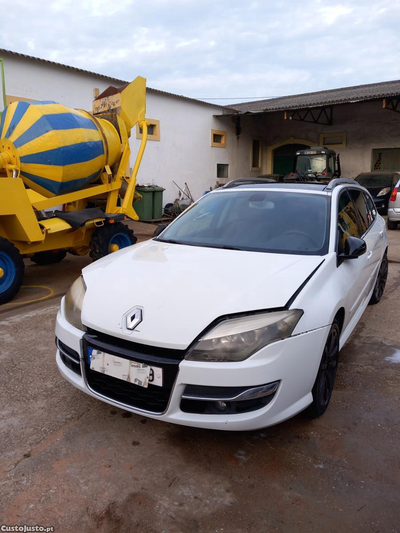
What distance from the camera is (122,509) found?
193 centimetres

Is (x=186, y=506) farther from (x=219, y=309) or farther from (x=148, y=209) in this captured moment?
(x=148, y=209)

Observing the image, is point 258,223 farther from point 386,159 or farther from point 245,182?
point 386,159

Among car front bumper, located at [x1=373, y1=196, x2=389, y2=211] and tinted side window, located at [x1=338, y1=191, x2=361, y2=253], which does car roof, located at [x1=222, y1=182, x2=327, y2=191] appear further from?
car front bumper, located at [x1=373, y1=196, x2=389, y2=211]

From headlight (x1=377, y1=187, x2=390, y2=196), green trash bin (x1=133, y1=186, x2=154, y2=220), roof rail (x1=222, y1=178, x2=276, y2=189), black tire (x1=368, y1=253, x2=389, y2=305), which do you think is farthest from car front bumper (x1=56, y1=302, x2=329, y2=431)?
headlight (x1=377, y1=187, x2=390, y2=196)

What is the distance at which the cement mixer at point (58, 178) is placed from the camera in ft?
16.1

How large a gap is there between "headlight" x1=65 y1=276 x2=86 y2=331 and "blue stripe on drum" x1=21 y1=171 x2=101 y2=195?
9.59 ft

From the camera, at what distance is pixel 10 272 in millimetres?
4938

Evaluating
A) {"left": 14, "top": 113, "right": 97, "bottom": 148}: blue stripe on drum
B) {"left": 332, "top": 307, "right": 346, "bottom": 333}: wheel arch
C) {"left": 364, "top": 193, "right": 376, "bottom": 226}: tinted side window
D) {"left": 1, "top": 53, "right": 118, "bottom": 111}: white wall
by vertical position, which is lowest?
{"left": 332, "top": 307, "right": 346, "bottom": 333}: wheel arch

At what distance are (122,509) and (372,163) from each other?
18509 mm

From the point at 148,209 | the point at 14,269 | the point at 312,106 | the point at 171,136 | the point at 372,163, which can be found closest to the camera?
the point at 14,269

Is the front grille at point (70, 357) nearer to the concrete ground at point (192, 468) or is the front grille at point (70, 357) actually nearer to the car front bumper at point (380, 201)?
the concrete ground at point (192, 468)

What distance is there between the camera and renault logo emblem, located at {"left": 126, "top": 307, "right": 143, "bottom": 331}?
213 cm

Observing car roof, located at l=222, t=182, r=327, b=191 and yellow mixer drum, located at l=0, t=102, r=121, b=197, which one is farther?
yellow mixer drum, located at l=0, t=102, r=121, b=197

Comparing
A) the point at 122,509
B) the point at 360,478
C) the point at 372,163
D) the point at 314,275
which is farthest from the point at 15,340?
the point at 372,163
